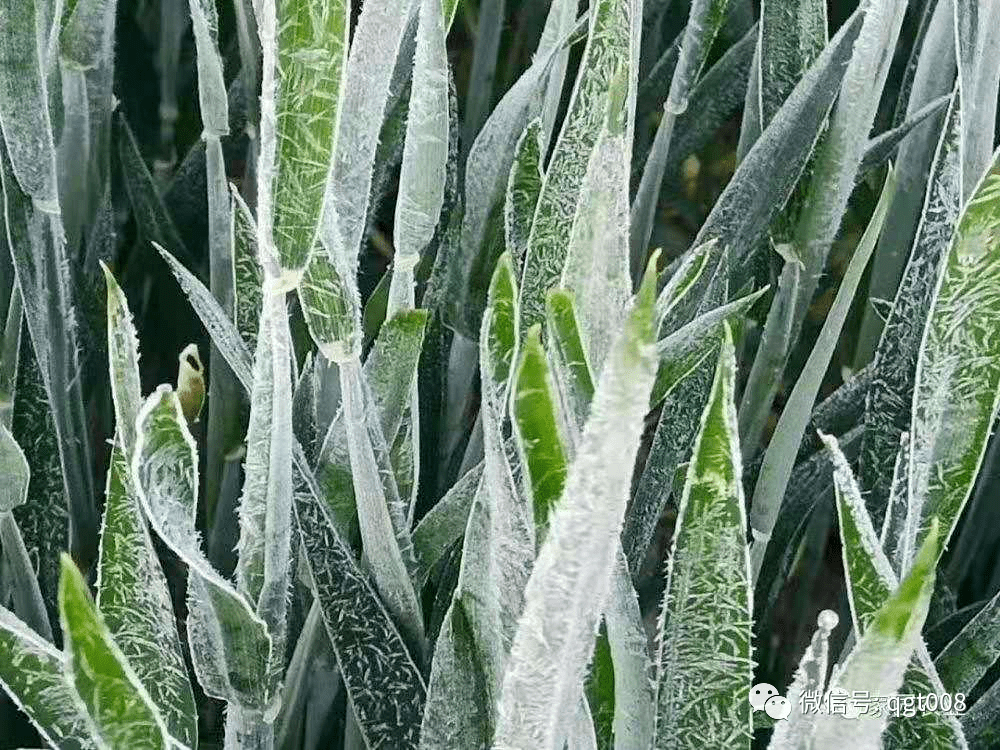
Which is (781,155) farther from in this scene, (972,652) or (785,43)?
(972,652)

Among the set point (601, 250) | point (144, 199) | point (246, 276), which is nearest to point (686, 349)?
point (601, 250)

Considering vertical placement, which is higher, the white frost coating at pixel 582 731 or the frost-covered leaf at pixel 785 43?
the frost-covered leaf at pixel 785 43

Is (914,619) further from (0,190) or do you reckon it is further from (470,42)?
(470,42)

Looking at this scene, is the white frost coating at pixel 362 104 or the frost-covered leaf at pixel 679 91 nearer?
the white frost coating at pixel 362 104

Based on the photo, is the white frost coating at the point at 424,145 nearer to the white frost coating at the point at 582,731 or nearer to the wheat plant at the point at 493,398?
the wheat plant at the point at 493,398

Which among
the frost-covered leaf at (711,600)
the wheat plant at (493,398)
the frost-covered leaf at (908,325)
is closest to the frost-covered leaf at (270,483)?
the wheat plant at (493,398)

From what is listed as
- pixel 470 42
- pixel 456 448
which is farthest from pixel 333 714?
pixel 470 42

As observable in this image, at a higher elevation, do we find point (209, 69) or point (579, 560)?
point (209, 69)
